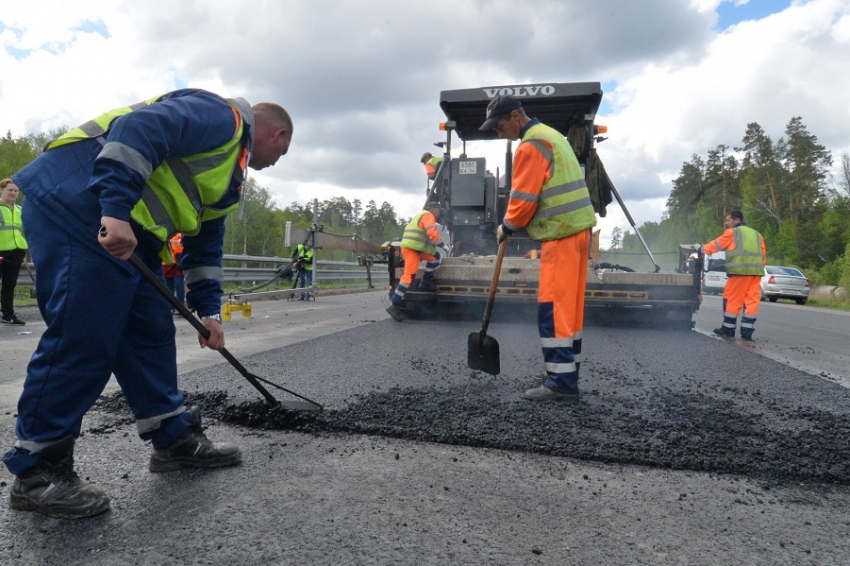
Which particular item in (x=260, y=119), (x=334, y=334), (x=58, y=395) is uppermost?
(x=260, y=119)

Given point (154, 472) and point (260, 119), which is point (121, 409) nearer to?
point (154, 472)

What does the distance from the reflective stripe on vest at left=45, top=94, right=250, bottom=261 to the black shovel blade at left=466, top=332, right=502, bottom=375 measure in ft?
6.70

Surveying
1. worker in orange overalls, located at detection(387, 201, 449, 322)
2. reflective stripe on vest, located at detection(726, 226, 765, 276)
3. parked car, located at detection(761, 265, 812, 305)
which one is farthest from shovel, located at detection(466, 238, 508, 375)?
parked car, located at detection(761, 265, 812, 305)

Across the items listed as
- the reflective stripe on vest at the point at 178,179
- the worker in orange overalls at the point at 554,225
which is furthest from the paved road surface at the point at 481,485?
the reflective stripe on vest at the point at 178,179

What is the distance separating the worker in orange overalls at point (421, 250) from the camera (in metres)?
7.25

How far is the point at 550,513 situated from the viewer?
1762 millimetres

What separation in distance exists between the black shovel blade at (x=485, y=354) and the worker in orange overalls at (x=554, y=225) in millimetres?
330

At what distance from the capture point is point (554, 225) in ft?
11.5

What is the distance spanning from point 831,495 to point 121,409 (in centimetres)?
301

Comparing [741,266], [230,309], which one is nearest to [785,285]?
[741,266]

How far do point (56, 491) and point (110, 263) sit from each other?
697mm

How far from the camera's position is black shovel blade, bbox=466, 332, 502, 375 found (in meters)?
3.67

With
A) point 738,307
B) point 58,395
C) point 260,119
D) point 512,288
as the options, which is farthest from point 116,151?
point 738,307

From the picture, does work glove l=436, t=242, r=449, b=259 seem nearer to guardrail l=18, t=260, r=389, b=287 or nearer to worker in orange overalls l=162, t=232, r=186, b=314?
worker in orange overalls l=162, t=232, r=186, b=314
